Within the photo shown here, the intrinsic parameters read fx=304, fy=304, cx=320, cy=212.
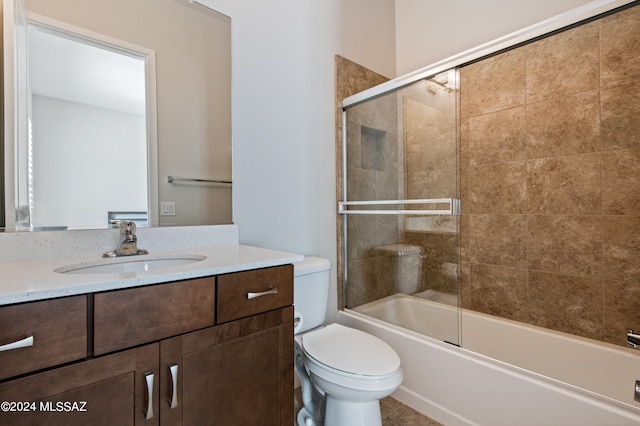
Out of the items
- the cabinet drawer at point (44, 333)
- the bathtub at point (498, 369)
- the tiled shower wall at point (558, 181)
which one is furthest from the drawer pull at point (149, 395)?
the tiled shower wall at point (558, 181)

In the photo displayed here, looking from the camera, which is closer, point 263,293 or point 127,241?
point 263,293

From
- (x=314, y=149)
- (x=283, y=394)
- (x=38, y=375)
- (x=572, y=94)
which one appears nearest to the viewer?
(x=38, y=375)

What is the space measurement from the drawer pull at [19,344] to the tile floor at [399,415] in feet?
4.34

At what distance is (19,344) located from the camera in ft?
1.96

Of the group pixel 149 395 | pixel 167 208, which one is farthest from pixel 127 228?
pixel 149 395

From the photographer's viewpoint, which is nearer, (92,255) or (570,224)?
(92,255)

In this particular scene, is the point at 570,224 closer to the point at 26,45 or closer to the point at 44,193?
the point at 44,193

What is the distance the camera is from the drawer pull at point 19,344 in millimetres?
585

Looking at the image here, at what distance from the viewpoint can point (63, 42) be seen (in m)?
1.11

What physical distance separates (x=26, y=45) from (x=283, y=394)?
58.6 inches

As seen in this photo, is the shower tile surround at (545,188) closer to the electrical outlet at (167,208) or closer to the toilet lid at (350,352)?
the toilet lid at (350,352)

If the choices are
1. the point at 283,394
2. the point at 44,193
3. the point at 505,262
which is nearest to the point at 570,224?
the point at 505,262

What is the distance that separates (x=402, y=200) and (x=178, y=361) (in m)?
1.44

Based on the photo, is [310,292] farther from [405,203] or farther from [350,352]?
[405,203]
